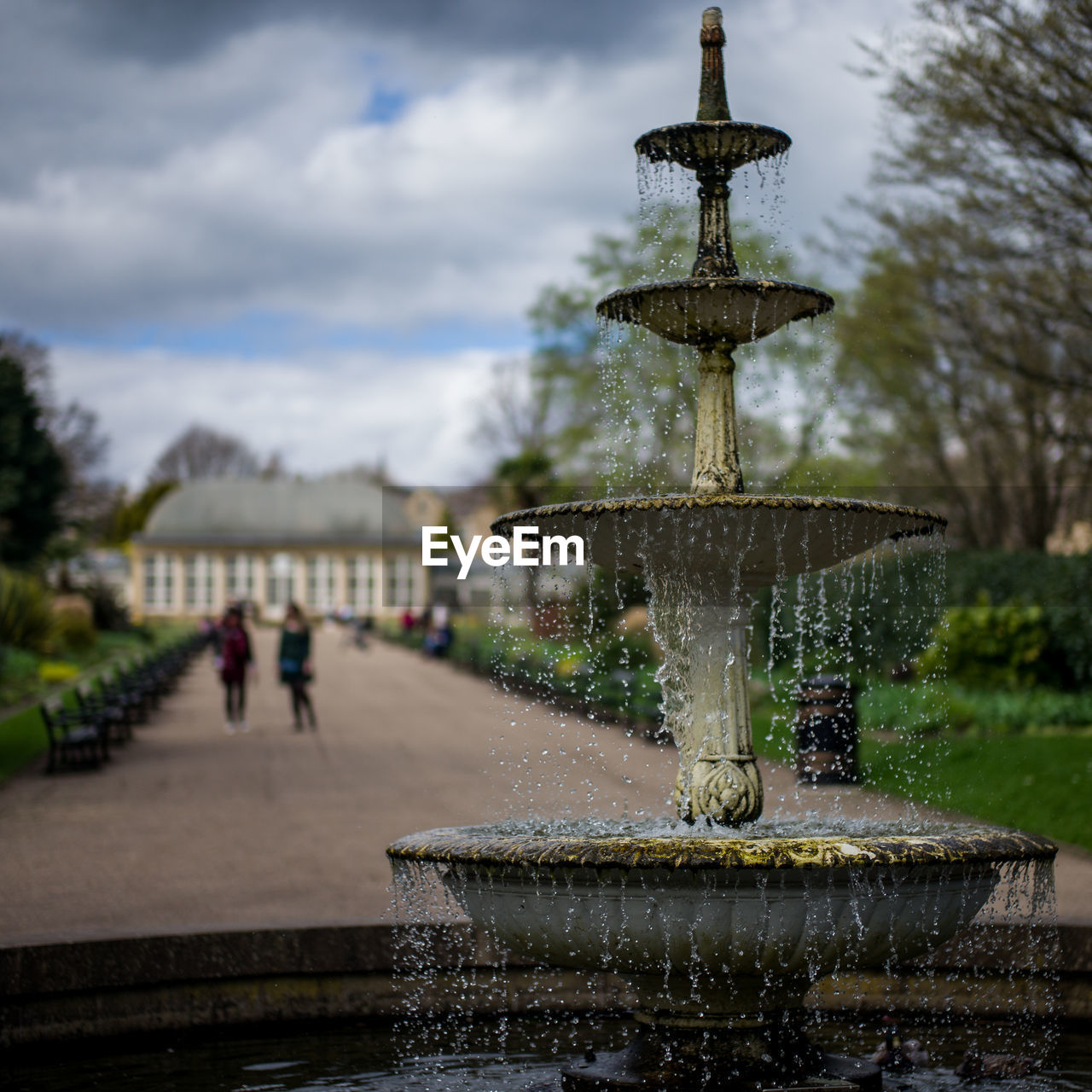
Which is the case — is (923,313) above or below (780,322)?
above

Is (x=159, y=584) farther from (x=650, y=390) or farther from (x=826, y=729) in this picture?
(x=826, y=729)

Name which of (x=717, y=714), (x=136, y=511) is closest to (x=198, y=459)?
(x=136, y=511)

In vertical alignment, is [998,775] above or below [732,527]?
below

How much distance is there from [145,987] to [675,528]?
3.34 m

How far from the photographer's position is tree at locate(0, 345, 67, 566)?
→ 1703 inches

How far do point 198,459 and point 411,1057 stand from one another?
329ft

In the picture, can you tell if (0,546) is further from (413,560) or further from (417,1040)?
(413,560)

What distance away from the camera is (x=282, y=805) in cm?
1365

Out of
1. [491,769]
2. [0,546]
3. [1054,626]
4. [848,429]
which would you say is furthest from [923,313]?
[0,546]

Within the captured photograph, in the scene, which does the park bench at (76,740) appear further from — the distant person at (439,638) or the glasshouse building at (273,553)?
the glasshouse building at (273,553)

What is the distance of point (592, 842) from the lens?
5.10 meters

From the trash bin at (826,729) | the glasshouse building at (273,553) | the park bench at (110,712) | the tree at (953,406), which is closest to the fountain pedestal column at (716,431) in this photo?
the trash bin at (826,729)

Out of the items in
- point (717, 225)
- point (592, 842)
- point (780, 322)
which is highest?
point (717, 225)

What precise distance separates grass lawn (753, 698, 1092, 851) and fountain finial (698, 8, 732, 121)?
681 cm
